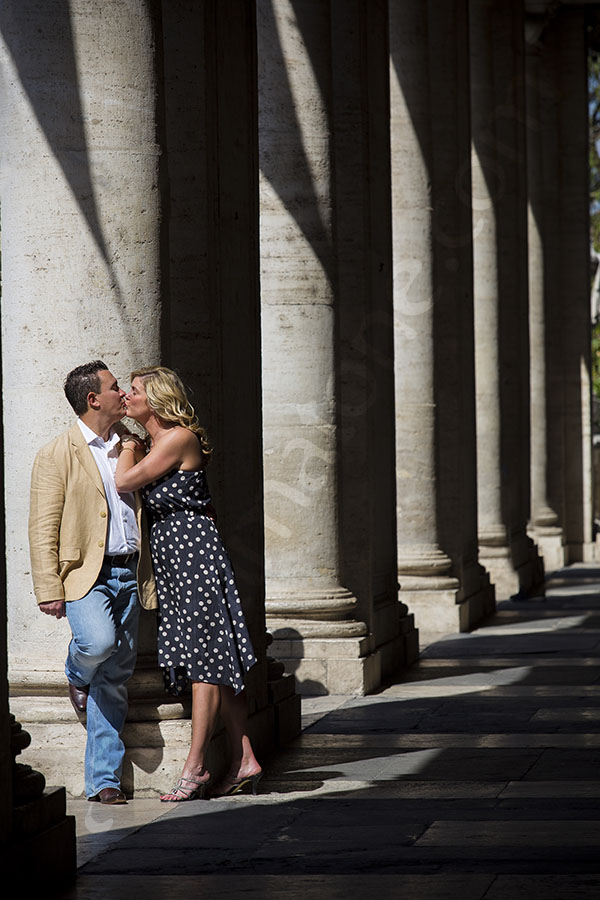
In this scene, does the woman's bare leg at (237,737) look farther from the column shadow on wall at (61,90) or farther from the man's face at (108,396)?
the column shadow on wall at (61,90)

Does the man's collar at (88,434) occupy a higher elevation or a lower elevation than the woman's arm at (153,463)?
higher

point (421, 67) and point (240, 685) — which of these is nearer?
point (240, 685)

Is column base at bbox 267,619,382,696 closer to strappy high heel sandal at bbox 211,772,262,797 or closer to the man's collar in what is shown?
strappy high heel sandal at bbox 211,772,262,797

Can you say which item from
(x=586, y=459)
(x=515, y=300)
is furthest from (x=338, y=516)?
(x=586, y=459)

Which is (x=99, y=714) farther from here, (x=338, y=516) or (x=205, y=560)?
(x=338, y=516)

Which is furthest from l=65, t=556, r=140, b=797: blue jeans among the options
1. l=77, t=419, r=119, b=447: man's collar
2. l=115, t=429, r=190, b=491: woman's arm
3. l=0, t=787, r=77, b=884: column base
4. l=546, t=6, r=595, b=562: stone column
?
l=546, t=6, r=595, b=562: stone column

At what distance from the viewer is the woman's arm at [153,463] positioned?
30.4 feet

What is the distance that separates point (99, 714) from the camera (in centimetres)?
914

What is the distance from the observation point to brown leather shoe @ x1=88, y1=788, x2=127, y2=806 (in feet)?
30.1

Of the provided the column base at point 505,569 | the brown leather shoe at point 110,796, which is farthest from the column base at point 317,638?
the column base at point 505,569

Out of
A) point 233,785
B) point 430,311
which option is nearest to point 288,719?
point 233,785

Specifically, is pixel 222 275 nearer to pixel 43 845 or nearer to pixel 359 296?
pixel 359 296

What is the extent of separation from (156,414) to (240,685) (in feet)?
5.15

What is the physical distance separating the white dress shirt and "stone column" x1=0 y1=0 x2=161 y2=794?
261 mm
